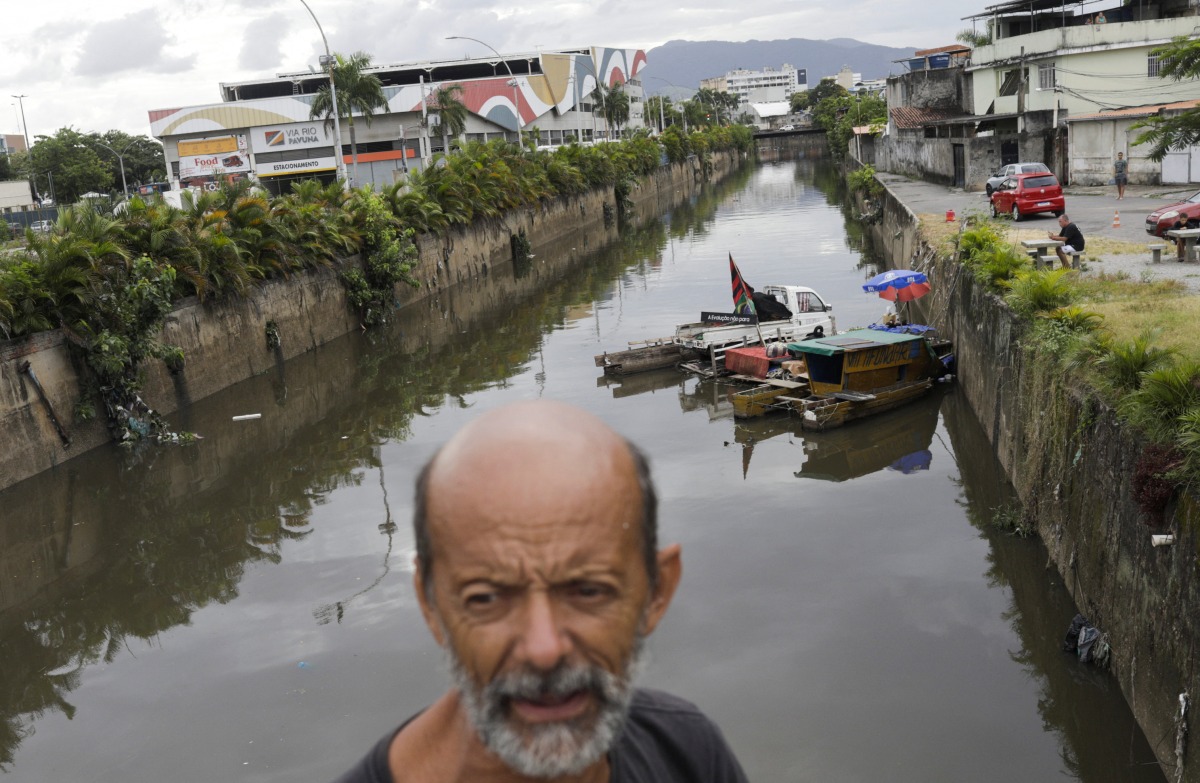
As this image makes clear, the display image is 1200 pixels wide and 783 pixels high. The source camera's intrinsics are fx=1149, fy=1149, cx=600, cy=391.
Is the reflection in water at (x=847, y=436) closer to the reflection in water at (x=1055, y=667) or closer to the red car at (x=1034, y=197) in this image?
the reflection in water at (x=1055, y=667)

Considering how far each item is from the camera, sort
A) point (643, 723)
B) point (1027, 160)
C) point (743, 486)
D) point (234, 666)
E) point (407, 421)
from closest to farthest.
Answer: point (643, 723) → point (234, 666) → point (743, 486) → point (407, 421) → point (1027, 160)

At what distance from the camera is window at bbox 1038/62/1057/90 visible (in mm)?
44375

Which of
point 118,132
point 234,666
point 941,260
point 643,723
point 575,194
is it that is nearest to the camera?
point 643,723

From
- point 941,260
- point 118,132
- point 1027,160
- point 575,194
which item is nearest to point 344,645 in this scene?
point 941,260

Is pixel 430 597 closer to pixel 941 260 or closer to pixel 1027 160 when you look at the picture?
pixel 941 260

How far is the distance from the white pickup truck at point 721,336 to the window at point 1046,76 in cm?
2532

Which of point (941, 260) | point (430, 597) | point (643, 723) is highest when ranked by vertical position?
point (430, 597)

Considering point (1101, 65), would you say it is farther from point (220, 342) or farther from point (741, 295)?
point (220, 342)

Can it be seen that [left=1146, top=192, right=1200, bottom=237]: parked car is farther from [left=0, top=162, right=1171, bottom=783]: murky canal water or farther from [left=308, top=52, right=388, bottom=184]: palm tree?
[left=308, top=52, right=388, bottom=184]: palm tree

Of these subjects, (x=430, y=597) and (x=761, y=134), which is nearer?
(x=430, y=597)

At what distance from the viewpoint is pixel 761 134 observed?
6068 inches

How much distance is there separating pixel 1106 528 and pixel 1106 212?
22393 millimetres

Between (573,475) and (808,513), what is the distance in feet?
46.3

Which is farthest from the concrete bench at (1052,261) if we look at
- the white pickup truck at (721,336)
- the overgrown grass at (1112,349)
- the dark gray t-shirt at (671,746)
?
the dark gray t-shirt at (671,746)
